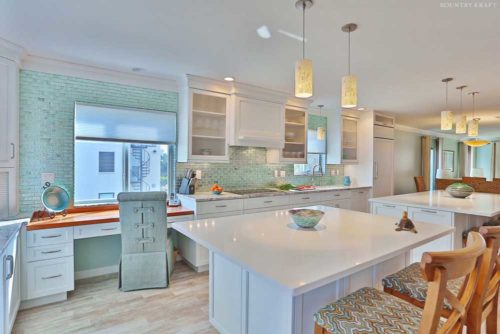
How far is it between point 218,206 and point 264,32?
203 cm

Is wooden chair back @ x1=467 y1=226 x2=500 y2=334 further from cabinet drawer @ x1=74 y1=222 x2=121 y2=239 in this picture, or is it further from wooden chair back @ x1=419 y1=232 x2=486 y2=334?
cabinet drawer @ x1=74 y1=222 x2=121 y2=239

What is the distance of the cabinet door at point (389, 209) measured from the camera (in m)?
3.28

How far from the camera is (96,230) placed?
9.04 ft

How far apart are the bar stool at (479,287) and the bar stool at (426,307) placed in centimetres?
6

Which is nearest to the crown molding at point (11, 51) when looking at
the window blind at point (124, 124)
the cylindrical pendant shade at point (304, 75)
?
the window blind at point (124, 124)

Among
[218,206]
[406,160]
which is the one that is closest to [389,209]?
[218,206]

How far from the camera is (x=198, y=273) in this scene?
323 cm

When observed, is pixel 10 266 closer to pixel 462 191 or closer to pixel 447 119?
pixel 447 119

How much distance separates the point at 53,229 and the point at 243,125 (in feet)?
8.05

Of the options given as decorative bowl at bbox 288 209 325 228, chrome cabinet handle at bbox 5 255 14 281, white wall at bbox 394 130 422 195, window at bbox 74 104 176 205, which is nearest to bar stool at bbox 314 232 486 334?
decorative bowl at bbox 288 209 325 228

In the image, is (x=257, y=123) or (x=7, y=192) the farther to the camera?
(x=257, y=123)

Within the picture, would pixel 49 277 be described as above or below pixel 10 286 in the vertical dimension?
below

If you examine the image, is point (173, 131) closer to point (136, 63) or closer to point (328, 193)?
point (136, 63)

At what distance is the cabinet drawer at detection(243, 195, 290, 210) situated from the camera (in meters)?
3.64
